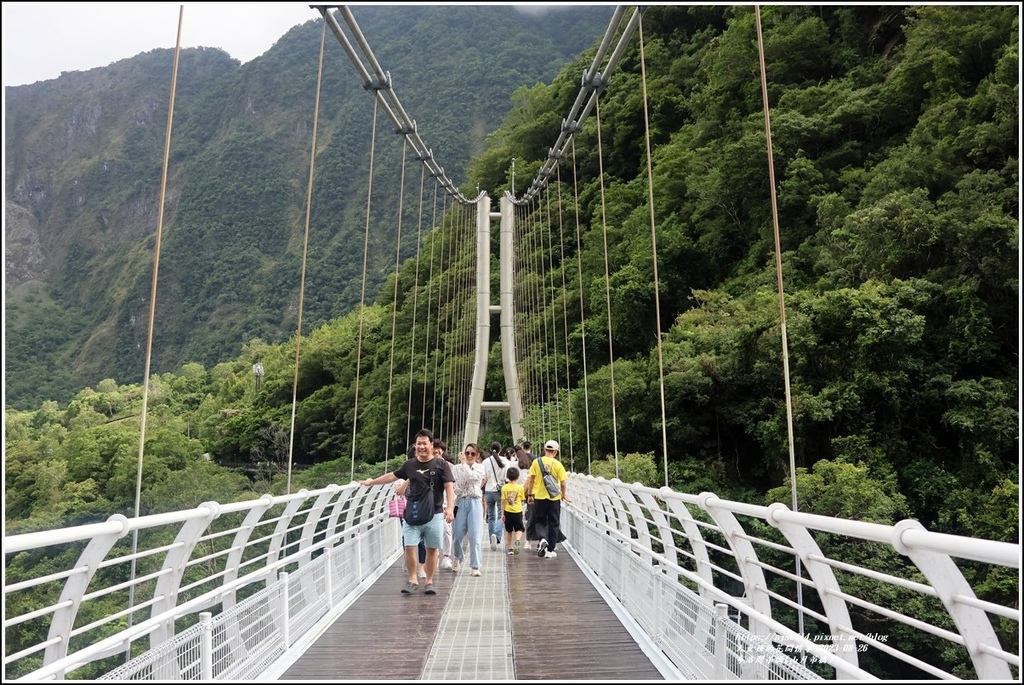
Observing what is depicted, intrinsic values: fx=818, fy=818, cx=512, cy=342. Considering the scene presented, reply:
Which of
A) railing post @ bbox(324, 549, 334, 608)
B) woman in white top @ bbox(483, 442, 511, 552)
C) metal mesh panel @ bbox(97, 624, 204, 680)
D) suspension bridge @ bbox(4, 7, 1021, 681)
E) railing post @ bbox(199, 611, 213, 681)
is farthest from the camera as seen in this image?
woman in white top @ bbox(483, 442, 511, 552)

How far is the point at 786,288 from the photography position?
1856 cm

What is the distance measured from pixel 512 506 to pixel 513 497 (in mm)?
160

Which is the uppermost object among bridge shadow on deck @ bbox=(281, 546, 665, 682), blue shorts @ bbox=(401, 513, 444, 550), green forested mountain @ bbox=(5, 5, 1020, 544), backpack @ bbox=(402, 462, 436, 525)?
green forested mountain @ bbox=(5, 5, 1020, 544)

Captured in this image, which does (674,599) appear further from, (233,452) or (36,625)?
(233,452)

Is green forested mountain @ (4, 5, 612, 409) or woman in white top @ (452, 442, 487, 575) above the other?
green forested mountain @ (4, 5, 612, 409)

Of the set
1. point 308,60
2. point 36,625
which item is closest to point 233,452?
point 36,625

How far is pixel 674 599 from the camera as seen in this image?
3.41 m

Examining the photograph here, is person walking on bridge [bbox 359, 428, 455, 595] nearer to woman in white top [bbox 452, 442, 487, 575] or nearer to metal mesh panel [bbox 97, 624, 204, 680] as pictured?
woman in white top [bbox 452, 442, 487, 575]

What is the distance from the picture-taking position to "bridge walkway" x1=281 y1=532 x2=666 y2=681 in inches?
129

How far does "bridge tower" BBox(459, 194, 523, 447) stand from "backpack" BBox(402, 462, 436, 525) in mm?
17930

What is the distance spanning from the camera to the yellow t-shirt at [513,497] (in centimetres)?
661

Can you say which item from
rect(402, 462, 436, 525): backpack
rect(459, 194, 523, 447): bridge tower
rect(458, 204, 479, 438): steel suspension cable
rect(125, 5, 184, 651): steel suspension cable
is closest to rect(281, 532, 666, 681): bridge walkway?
rect(402, 462, 436, 525): backpack

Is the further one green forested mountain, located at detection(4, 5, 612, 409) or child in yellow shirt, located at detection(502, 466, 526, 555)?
green forested mountain, located at detection(4, 5, 612, 409)

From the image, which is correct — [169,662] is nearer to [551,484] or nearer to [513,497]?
[551,484]
